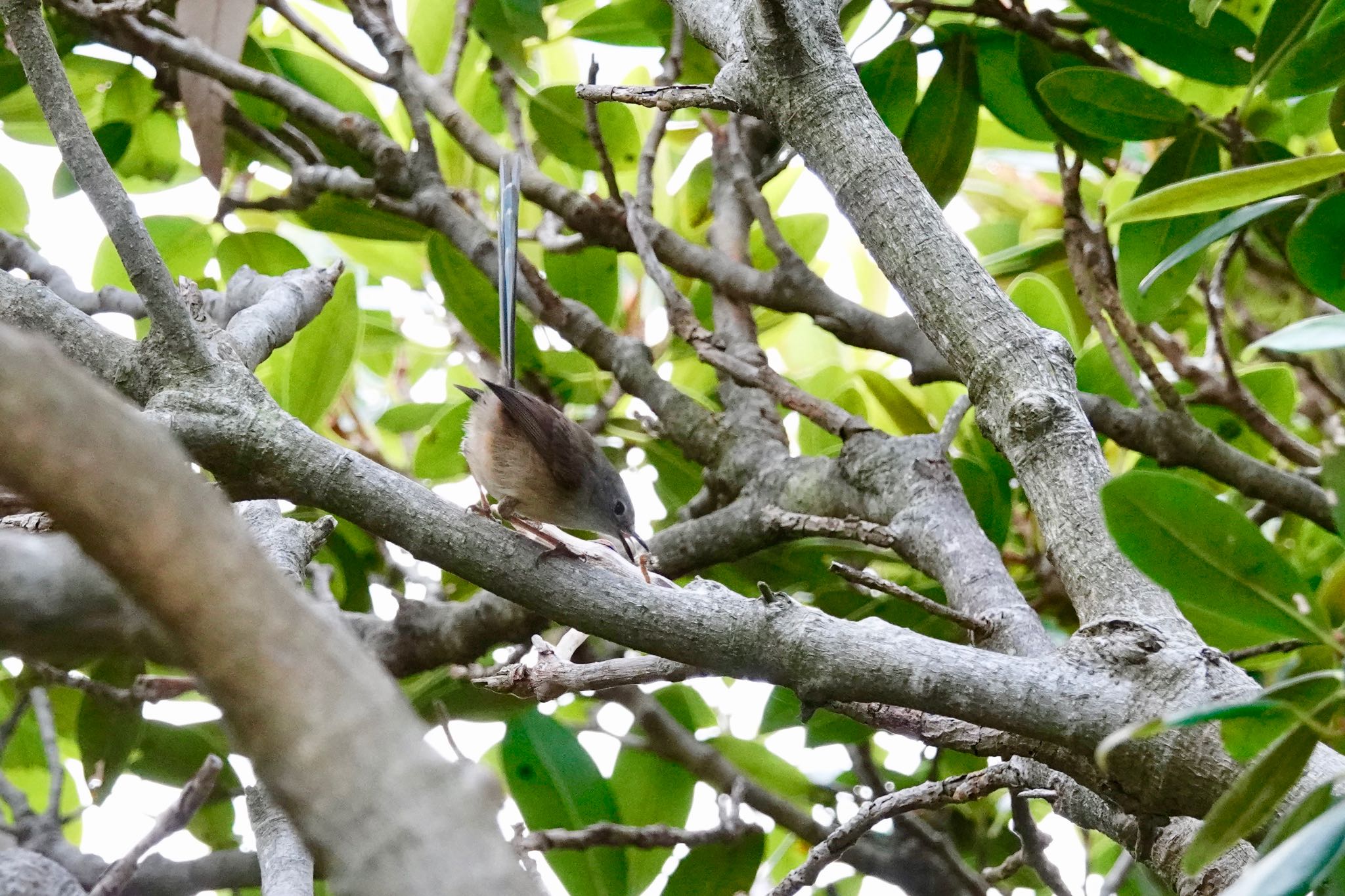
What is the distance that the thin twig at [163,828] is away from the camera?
5.60 ft

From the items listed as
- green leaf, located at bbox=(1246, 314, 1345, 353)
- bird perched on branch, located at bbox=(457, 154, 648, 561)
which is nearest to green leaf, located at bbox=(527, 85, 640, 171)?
bird perched on branch, located at bbox=(457, 154, 648, 561)

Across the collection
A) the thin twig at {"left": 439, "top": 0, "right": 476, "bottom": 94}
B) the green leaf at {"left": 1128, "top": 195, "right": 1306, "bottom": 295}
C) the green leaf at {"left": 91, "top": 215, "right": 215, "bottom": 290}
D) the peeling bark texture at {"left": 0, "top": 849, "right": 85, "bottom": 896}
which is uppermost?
the thin twig at {"left": 439, "top": 0, "right": 476, "bottom": 94}

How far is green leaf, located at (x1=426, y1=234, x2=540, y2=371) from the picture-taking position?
2.38 m

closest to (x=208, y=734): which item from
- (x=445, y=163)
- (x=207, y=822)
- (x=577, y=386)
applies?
(x=207, y=822)

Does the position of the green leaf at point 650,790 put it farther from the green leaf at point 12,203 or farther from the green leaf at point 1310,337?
the green leaf at point 12,203

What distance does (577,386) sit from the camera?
8.70 ft

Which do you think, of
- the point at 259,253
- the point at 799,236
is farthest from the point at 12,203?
the point at 799,236

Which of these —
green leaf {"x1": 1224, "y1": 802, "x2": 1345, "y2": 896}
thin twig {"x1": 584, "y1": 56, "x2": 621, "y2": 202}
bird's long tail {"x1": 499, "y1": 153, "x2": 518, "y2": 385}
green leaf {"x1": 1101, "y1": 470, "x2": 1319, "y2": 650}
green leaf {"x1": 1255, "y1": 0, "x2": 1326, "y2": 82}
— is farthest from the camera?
thin twig {"x1": 584, "y1": 56, "x2": 621, "y2": 202}

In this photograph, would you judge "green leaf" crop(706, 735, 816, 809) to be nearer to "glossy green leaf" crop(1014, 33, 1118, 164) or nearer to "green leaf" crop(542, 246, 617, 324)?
"green leaf" crop(542, 246, 617, 324)

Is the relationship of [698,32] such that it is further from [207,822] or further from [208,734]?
[207,822]

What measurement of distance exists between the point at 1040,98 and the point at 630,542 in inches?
45.3

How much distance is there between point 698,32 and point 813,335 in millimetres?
1387

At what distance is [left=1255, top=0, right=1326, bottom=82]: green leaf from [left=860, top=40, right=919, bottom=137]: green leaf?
0.64 m

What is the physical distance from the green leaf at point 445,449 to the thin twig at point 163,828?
85 cm
